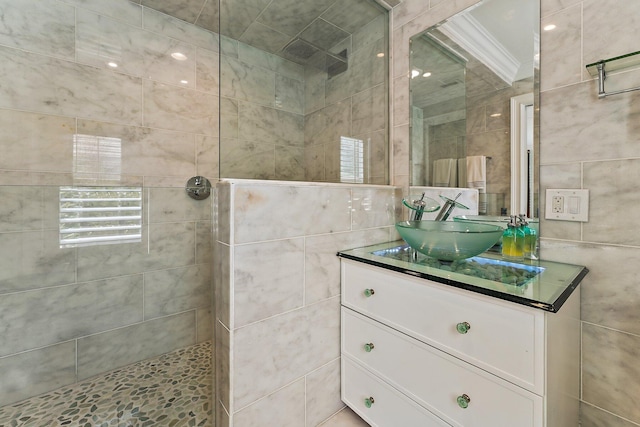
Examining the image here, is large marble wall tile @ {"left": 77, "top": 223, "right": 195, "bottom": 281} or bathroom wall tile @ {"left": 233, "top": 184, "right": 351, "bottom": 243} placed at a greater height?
bathroom wall tile @ {"left": 233, "top": 184, "right": 351, "bottom": 243}

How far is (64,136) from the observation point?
1.41 meters

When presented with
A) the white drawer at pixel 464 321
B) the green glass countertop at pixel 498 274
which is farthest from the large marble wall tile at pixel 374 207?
the white drawer at pixel 464 321

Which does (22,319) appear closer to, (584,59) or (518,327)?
(518,327)

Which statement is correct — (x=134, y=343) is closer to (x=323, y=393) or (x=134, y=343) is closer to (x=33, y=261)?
→ (x=33, y=261)

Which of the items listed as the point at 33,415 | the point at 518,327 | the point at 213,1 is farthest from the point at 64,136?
the point at 518,327

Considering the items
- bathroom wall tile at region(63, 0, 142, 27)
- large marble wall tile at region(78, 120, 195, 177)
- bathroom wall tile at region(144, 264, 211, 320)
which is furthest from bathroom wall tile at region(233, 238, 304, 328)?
bathroom wall tile at region(63, 0, 142, 27)

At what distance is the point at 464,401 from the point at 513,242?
0.63m

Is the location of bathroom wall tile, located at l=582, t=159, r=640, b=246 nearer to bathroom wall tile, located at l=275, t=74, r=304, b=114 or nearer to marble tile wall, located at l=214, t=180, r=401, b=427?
marble tile wall, located at l=214, t=180, r=401, b=427

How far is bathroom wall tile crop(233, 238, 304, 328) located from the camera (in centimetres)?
92

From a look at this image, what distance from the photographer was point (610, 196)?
2.87ft

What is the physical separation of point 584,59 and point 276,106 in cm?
119

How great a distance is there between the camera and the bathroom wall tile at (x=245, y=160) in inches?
43.7

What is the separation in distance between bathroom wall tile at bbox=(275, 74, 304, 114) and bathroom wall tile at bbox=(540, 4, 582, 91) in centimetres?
101

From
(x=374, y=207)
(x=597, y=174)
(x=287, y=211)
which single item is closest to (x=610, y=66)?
(x=597, y=174)
